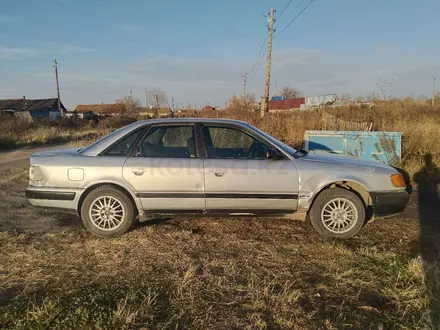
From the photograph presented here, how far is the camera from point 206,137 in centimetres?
431

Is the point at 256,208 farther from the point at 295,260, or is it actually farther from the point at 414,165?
the point at 414,165

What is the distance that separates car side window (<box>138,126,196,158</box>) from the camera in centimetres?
420

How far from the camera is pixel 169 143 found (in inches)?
175

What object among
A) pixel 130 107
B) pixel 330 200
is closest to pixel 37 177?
pixel 330 200

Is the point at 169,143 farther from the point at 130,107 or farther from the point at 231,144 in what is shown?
the point at 130,107

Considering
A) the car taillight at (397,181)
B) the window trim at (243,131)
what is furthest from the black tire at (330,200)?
the window trim at (243,131)

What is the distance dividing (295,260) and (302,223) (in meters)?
1.38

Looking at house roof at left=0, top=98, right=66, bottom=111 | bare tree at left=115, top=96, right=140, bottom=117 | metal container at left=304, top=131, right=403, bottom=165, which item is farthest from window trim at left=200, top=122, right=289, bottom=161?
house roof at left=0, top=98, right=66, bottom=111

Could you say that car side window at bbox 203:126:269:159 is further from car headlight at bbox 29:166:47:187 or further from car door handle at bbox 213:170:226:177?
car headlight at bbox 29:166:47:187

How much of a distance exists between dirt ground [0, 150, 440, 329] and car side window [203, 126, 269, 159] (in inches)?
42.4

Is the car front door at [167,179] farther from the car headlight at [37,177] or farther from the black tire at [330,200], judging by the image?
the black tire at [330,200]

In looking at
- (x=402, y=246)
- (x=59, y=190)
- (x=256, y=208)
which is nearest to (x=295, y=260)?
(x=256, y=208)

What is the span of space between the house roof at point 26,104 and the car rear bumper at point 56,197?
5592cm

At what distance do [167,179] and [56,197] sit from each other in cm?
144
